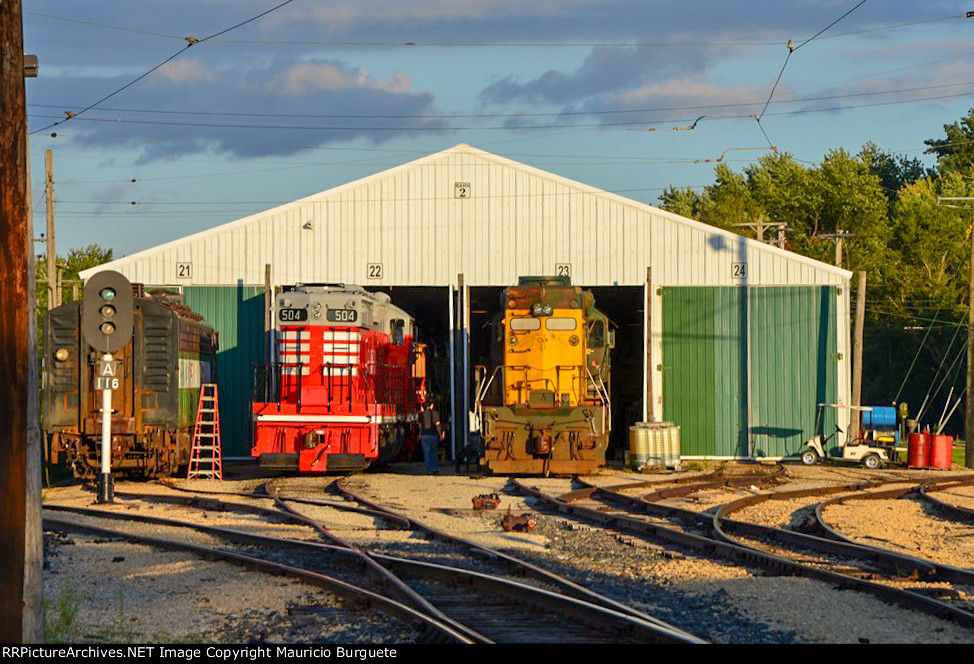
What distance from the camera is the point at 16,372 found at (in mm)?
8156

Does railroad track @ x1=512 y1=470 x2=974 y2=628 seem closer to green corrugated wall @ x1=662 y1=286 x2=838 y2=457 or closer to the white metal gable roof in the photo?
green corrugated wall @ x1=662 y1=286 x2=838 y2=457

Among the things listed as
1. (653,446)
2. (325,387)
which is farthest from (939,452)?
(325,387)

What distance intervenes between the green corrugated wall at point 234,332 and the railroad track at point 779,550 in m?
14.1

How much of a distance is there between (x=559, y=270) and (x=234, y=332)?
29.4 feet

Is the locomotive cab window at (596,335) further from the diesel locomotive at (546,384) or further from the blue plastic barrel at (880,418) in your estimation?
the blue plastic barrel at (880,418)

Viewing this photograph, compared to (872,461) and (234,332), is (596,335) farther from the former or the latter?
(234,332)

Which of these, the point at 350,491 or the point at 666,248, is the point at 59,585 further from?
the point at 666,248

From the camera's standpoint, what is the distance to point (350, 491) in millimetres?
22234

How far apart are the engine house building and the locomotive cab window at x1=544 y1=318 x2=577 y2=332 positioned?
6290 millimetres

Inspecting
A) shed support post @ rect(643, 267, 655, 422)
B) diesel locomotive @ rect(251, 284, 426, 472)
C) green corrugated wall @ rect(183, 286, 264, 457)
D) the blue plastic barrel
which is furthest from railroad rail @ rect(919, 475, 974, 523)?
green corrugated wall @ rect(183, 286, 264, 457)

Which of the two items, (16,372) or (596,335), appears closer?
(16,372)

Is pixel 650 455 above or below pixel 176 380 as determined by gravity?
below
